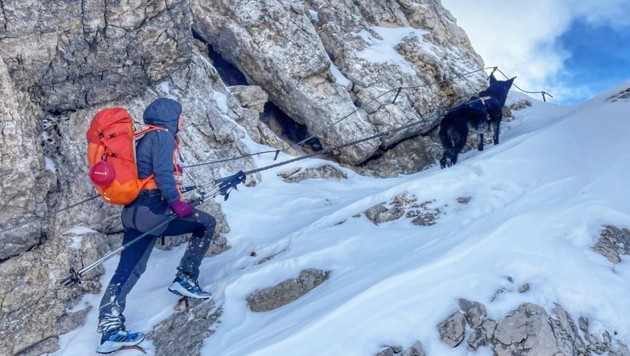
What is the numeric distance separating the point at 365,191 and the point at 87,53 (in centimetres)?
582

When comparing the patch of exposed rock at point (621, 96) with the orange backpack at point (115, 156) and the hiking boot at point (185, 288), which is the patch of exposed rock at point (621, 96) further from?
the orange backpack at point (115, 156)

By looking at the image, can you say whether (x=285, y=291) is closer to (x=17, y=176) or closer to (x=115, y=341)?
(x=115, y=341)

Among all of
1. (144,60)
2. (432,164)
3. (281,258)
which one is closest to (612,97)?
(432,164)

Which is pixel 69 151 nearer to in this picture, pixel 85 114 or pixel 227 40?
pixel 85 114

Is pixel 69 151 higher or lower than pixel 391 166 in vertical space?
higher

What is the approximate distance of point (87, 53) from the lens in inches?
340

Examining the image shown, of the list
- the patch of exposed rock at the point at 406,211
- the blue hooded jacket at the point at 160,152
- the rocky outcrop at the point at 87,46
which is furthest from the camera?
the rocky outcrop at the point at 87,46

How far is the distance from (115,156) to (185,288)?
1.90m

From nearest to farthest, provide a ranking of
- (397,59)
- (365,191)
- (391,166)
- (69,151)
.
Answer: (69,151)
(365,191)
(391,166)
(397,59)

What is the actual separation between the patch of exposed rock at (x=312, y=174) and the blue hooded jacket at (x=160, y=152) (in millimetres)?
5562

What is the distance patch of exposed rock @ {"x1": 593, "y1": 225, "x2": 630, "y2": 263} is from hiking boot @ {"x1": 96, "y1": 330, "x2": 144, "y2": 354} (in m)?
5.38

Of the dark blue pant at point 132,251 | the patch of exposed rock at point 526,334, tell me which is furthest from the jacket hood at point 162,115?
the patch of exposed rock at point 526,334

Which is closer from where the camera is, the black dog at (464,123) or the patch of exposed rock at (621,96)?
the patch of exposed rock at (621,96)

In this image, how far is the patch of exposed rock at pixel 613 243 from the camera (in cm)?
567
